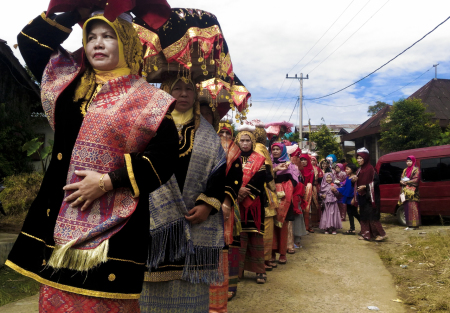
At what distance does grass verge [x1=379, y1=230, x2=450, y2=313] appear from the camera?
4926 millimetres

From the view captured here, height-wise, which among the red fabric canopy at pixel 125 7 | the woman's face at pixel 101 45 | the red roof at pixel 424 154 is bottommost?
the woman's face at pixel 101 45

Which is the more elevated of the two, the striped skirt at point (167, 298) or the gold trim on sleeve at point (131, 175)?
the gold trim on sleeve at point (131, 175)

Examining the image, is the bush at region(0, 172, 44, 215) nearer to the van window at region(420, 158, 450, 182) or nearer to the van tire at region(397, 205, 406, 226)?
the van tire at region(397, 205, 406, 226)

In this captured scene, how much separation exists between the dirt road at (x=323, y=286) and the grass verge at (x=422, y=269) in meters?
0.19

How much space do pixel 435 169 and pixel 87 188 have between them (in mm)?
11589


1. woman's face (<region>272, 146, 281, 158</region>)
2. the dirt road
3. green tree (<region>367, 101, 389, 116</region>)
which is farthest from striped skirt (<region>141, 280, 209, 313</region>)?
green tree (<region>367, 101, 389, 116</region>)

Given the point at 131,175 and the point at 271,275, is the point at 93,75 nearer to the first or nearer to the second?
the point at 131,175

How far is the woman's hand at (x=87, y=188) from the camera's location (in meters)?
1.75

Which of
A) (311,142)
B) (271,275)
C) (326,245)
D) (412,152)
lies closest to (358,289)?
(271,275)

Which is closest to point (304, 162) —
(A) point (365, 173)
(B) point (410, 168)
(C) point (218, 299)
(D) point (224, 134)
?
(A) point (365, 173)

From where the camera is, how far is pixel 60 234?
1787mm

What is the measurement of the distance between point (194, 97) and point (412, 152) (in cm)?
1069

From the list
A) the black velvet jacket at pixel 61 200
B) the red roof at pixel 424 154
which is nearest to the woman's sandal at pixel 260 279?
the black velvet jacket at pixel 61 200

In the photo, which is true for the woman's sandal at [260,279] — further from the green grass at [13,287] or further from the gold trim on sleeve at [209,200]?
the gold trim on sleeve at [209,200]
